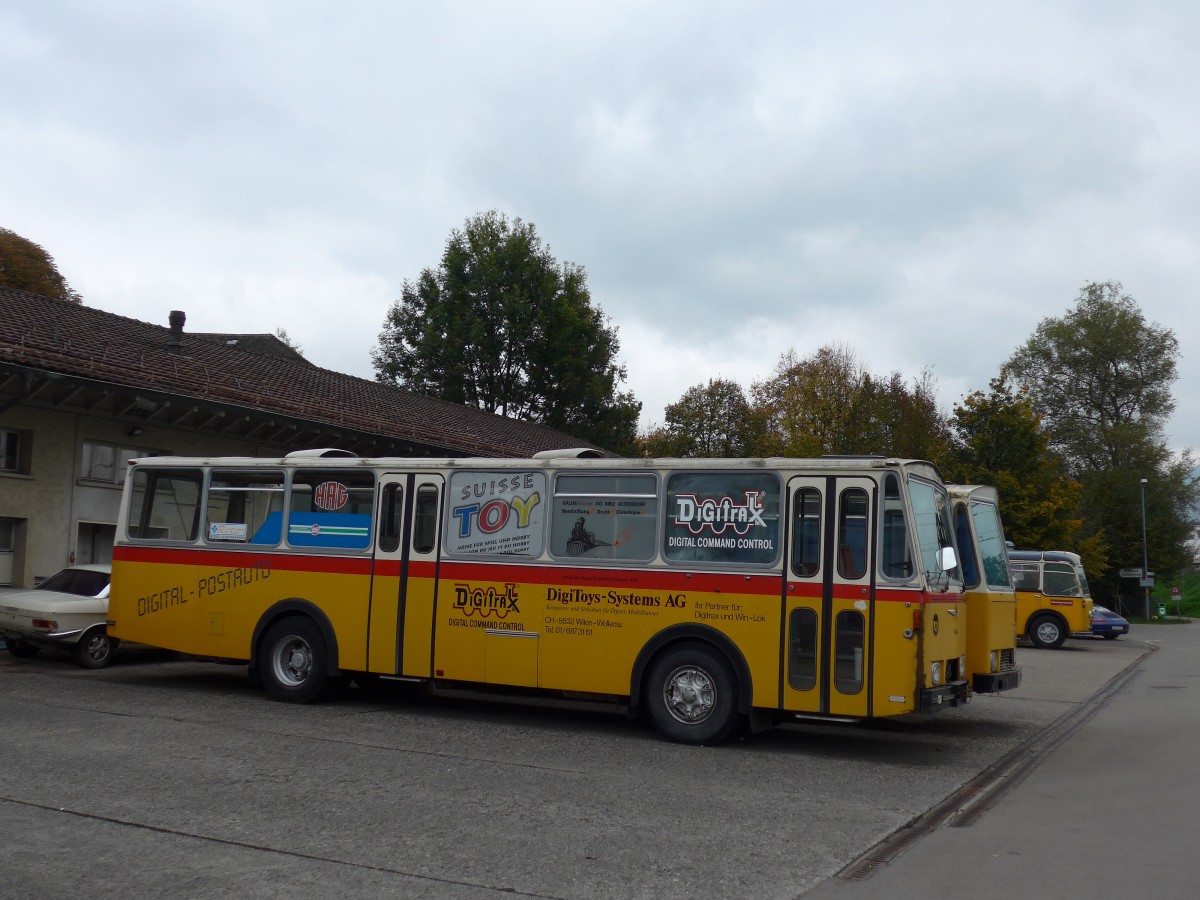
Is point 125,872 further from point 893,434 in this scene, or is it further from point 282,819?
point 893,434

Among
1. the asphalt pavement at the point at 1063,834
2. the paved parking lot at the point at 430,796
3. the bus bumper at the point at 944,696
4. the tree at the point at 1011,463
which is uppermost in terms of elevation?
the tree at the point at 1011,463

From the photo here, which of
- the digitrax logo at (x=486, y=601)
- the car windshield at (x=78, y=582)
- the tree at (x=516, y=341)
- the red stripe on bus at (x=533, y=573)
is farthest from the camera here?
the tree at (x=516, y=341)

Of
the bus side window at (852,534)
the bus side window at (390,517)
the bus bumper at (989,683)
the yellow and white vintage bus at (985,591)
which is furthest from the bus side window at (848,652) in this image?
the bus side window at (390,517)

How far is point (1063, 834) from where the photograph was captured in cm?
769

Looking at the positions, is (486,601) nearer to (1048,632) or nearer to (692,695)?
(692,695)

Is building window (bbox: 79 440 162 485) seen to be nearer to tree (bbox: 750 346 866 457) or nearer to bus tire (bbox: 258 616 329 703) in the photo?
bus tire (bbox: 258 616 329 703)

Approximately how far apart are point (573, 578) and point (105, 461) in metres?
11.3

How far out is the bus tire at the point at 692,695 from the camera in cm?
1096

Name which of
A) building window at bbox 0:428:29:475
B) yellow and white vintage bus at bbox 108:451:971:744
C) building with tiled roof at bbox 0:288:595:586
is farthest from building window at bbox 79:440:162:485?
yellow and white vintage bus at bbox 108:451:971:744

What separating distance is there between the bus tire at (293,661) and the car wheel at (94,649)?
11.8 ft

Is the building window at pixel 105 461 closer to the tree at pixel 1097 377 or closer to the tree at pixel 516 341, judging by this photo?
the tree at pixel 516 341

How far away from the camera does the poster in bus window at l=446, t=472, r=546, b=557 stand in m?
12.3

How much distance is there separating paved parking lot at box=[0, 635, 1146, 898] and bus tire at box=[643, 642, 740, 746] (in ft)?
0.95

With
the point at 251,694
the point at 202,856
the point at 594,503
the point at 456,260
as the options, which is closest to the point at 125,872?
the point at 202,856
